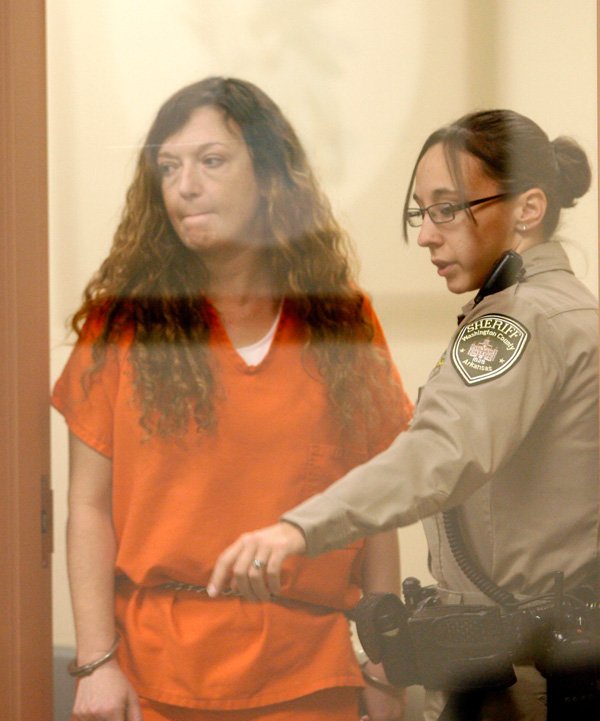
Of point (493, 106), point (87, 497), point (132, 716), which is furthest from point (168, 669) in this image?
point (493, 106)

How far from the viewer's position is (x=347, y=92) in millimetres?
1336

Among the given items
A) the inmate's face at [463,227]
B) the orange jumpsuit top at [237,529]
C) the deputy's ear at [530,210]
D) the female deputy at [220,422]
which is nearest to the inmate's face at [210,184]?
the female deputy at [220,422]

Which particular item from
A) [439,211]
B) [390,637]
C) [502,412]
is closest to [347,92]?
[439,211]

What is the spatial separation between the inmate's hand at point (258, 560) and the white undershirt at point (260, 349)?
0.22 metres

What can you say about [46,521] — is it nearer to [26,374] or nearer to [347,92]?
[26,374]

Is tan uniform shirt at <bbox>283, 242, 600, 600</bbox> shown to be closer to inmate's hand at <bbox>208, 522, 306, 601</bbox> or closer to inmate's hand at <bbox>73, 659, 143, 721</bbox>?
inmate's hand at <bbox>208, 522, 306, 601</bbox>

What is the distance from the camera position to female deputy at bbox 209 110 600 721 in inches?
49.3

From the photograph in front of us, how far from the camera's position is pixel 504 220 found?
1.28 m

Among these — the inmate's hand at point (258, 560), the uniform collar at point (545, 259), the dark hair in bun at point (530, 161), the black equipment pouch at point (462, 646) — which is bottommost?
the black equipment pouch at point (462, 646)

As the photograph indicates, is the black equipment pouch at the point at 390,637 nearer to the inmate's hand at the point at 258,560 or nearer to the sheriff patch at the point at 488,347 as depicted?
the inmate's hand at the point at 258,560

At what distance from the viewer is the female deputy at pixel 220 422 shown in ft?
4.36

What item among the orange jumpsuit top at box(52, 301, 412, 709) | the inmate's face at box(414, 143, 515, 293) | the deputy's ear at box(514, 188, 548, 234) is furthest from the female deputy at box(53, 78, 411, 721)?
the deputy's ear at box(514, 188, 548, 234)

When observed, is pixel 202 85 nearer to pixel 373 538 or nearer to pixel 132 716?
pixel 373 538

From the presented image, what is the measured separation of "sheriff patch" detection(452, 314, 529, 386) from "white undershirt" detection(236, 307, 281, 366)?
24cm
